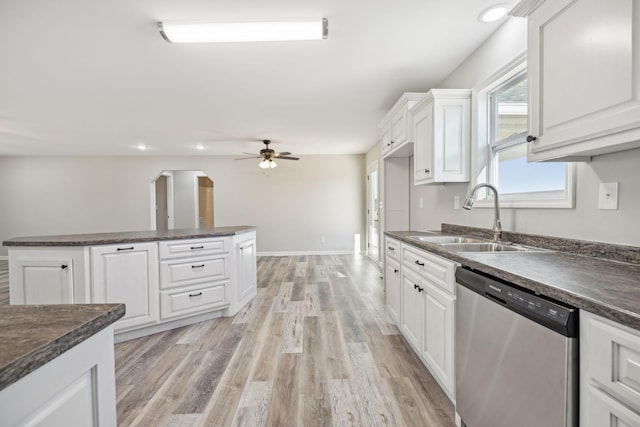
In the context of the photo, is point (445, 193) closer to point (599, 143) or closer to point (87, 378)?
point (599, 143)

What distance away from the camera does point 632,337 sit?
656 millimetres

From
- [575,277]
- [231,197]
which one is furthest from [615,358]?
[231,197]

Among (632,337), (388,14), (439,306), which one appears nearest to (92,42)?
(388,14)

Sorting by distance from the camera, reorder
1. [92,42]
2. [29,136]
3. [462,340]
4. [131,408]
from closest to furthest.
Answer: [462,340]
[131,408]
[92,42]
[29,136]

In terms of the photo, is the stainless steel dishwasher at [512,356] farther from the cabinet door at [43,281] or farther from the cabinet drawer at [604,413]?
the cabinet door at [43,281]

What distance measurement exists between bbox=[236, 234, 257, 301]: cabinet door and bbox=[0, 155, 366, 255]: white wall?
3.03 meters

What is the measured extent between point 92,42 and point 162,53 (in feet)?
1.52

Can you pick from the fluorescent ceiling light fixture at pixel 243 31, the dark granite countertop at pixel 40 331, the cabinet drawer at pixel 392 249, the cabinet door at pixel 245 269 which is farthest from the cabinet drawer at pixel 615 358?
the cabinet door at pixel 245 269

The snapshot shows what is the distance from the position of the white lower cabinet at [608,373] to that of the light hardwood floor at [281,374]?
0.93 m

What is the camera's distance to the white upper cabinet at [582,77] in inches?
36.3

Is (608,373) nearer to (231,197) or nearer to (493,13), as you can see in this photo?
(493,13)

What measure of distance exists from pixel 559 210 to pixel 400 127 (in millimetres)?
1696

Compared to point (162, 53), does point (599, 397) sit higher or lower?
lower

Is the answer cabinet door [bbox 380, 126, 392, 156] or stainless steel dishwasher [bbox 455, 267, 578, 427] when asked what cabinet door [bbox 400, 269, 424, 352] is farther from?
cabinet door [bbox 380, 126, 392, 156]
